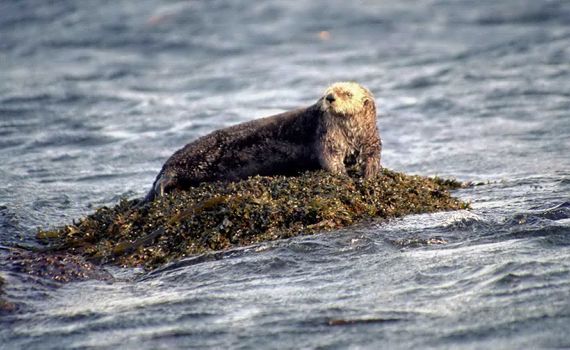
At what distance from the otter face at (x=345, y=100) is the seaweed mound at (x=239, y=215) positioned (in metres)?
0.68

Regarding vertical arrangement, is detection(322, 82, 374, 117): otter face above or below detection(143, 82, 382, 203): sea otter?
above

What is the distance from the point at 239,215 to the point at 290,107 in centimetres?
775

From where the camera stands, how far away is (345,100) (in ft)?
28.2

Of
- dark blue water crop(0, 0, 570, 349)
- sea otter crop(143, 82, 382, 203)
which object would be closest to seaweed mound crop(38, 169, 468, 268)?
dark blue water crop(0, 0, 570, 349)

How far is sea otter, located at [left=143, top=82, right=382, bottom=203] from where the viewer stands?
27.9 feet

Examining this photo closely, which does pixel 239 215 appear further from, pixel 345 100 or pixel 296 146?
pixel 345 100

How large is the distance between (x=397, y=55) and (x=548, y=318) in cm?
1329

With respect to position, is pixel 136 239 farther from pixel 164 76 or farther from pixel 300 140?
pixel 164 76

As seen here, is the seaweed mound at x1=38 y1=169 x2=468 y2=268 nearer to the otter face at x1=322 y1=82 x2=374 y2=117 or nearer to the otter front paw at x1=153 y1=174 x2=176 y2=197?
the otter front paw at x1=153 y1=174 x2=176 y2=197

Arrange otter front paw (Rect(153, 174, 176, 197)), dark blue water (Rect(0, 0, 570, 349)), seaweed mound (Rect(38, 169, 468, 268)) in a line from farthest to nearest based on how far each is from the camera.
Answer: otter front paw (Rect(153, 174, 176, 197)), seaweed mound (Rect(38, 169, 468, 268)), dark blue water (Rect(0, 0, 570, 349))

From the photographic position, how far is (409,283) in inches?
241

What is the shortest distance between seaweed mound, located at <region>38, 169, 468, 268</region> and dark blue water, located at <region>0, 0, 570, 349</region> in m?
0.24

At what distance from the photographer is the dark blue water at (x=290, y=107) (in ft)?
18.6

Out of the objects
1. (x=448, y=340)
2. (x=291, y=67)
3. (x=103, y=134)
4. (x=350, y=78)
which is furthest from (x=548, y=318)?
(x=291, y=67)
